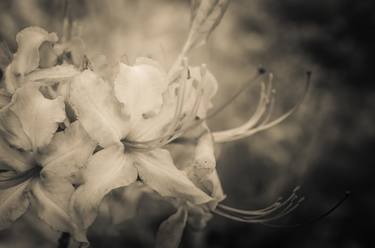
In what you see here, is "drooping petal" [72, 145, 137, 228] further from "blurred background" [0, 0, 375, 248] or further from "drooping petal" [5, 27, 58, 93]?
"blurred background" [0, 0, 375, 248]

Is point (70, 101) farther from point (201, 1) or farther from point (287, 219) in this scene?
point (287, 219)

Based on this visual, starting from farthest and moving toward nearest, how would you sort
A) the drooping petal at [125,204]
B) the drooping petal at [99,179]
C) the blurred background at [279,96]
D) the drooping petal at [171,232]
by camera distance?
the blurred background at [279,96] < the drooping petal at [125,204] < the drooping petal at [171,232] < the drooping petal at [99,179]

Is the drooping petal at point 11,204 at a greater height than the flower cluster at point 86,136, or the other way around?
the flower cluster at point 86,136

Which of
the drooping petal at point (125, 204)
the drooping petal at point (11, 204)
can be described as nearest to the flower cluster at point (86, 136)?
the drooping petal at point (11, 204)

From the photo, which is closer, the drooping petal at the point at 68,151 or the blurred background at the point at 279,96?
the drooping petal at the point at 68,151

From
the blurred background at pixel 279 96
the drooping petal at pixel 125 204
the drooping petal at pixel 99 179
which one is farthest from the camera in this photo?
the blurred background at pixel 279 96

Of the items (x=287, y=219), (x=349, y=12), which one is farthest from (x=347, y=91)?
(x=287, y=219)

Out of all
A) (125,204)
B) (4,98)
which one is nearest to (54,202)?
(4,98)

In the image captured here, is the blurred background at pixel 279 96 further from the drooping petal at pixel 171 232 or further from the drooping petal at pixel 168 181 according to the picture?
the drooping petal at pixel 168 181
